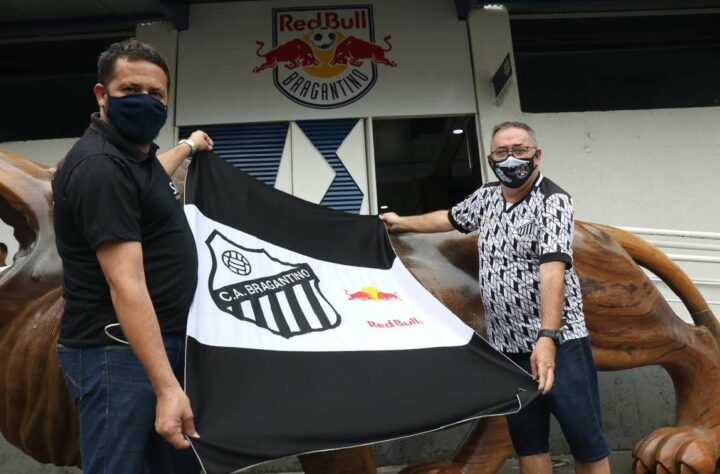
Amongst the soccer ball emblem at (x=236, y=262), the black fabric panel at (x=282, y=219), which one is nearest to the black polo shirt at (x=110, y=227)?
the soccer ball emblem at (x=236, y=262)

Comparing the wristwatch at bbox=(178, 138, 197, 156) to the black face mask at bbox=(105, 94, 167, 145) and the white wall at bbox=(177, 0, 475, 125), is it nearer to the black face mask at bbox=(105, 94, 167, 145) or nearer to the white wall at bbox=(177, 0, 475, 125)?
the black face mask at bbox=(105, 94, 167, 145)

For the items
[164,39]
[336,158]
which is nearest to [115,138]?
[336,158]

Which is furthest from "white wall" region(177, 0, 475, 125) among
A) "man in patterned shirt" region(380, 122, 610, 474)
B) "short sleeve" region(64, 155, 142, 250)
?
"short sleeve" region(64, 155, 142, 250)

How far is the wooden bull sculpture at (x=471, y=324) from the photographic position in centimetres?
225

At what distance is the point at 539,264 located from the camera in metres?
2.09

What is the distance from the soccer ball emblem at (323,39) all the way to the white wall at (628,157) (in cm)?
134

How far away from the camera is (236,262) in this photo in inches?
81.4

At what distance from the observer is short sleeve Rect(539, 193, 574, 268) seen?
2.03m

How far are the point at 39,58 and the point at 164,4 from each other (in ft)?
5.66

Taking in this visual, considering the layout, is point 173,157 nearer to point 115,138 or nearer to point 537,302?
point 115,138

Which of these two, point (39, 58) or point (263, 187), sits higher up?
point (39, 58)

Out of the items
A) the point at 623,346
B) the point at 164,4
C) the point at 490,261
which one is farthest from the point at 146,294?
the point at 164,4

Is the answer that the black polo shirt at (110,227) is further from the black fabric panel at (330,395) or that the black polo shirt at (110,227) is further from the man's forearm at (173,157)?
the man's forearm at (173,157)

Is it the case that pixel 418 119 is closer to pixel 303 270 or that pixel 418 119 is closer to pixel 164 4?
pixel 164 4
